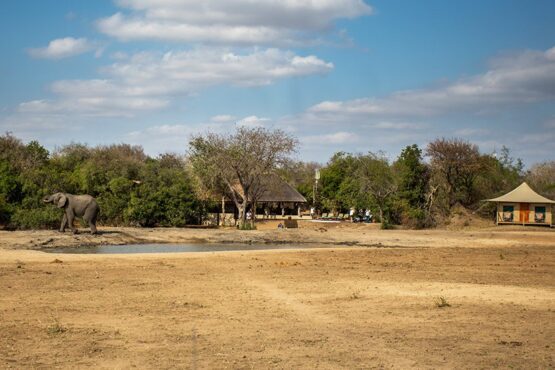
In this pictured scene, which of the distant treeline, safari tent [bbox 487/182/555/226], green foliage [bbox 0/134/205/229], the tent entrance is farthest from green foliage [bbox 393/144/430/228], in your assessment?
green foliage [bbox 0/134/205/229]

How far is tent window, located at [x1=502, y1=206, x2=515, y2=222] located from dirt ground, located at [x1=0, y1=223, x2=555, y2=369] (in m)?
32.8

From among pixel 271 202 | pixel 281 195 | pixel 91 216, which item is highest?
pixel 281 195

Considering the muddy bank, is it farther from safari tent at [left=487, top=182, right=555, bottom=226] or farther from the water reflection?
safari tent at [left=487, top=182, right=555, bottom=226]

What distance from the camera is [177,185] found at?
55281mm

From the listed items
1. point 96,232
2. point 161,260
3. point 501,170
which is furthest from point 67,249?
point 501,170

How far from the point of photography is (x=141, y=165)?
6056 centimetres

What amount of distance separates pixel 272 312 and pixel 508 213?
49142 mm

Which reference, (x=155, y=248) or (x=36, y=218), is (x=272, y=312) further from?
(x=36, y=218)

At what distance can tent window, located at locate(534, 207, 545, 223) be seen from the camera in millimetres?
59094

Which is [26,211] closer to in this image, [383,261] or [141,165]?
[141,165]

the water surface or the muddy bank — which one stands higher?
the muddy bank

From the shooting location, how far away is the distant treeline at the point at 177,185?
47.9 m

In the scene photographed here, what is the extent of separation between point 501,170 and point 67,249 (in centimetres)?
4923

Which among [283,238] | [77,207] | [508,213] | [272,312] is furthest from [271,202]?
[272,312]
